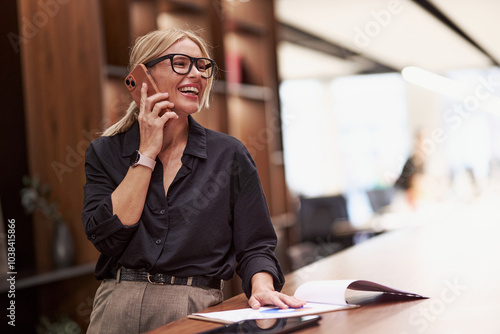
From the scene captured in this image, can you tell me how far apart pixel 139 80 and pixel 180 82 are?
0.11 meters

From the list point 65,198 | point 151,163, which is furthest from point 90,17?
point 151,163

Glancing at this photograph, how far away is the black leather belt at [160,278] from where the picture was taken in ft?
4.54

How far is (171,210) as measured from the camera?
144 cm

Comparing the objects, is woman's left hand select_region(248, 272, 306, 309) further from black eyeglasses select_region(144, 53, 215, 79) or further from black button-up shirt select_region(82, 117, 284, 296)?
black eyeglasses select_region(144, 53, 215, 79)

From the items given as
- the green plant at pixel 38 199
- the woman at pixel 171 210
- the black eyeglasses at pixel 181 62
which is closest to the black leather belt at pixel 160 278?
the woman at pixel 171 210

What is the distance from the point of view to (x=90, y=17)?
2.89m

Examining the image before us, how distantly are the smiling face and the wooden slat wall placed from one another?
Answer: 147 cm

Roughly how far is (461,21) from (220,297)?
25.8ft

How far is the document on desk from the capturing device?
46.5 inches

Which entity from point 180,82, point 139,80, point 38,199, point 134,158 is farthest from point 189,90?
point 38,199

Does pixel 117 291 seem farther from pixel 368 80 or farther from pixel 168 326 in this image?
pixel 368 80
